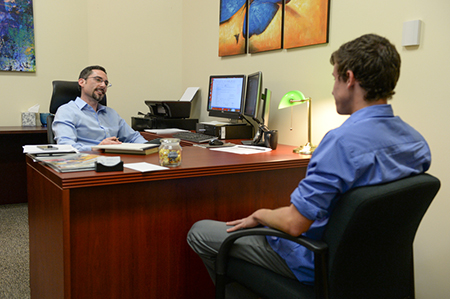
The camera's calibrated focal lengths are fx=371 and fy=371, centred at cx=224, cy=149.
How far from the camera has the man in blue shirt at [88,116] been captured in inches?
98.4

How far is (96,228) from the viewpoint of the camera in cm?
153

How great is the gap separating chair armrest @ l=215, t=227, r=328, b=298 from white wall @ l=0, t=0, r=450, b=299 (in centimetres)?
113

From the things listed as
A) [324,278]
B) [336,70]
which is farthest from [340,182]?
[336,70]

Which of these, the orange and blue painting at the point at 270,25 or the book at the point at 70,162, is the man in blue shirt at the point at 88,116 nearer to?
the book at the point at 70,162

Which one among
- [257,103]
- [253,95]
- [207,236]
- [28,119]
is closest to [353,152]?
[207,236]

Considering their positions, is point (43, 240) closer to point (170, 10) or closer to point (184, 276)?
point (184, 276)

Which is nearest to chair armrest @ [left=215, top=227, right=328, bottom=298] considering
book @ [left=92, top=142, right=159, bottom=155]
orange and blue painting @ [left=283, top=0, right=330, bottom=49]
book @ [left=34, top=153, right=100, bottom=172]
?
book @ [left=34, top=153, right=100, bottom=172]

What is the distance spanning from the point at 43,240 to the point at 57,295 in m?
0.30

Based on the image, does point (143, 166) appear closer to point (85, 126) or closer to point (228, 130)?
point (85, 126)

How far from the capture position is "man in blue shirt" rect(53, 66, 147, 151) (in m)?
2.50

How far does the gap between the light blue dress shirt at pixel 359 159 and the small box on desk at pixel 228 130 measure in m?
1.80

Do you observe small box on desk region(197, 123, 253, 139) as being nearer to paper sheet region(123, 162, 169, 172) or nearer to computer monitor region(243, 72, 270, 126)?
computer monitor region(243, 72, 270, 126)

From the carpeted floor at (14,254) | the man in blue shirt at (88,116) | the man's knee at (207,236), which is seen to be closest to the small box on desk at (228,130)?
the man in blue shirt at (88,116)

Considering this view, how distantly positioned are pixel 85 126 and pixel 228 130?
1.07m
